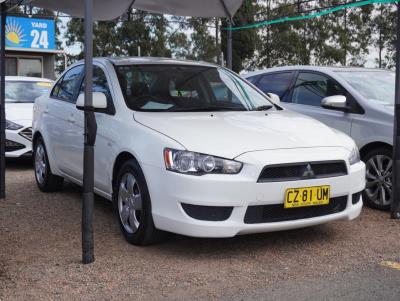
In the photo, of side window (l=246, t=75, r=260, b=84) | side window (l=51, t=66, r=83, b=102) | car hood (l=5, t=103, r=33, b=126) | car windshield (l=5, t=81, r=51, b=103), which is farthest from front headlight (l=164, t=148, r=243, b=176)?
car windshield (l=5, t=81, r=51, b=103)

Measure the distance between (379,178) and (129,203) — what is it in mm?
2759

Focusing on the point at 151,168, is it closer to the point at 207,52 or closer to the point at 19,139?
the point at 19,139

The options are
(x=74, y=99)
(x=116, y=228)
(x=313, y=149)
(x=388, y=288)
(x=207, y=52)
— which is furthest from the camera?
(x=207, y=52)

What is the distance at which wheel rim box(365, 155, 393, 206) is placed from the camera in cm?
581

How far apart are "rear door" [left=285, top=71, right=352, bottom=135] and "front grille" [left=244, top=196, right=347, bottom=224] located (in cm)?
195

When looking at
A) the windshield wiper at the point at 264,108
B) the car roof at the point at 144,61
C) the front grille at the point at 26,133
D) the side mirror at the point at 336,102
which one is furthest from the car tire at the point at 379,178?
the front grille at the point at 26,133

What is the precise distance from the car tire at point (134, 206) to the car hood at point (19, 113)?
4.48 metres

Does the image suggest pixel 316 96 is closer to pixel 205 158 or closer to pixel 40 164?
pixel 205 158

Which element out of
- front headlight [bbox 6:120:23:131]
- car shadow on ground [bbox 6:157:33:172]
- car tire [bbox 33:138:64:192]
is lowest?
car shadow on ground [bbox 6:157:33:172]

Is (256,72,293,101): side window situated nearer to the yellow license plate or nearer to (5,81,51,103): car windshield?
the yellow license plate

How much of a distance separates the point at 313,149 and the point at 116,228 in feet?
6.62

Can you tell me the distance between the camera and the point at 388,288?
3.79 meters

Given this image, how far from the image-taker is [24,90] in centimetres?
1034

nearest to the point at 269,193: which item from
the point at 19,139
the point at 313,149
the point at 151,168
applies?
the point at 313,149
